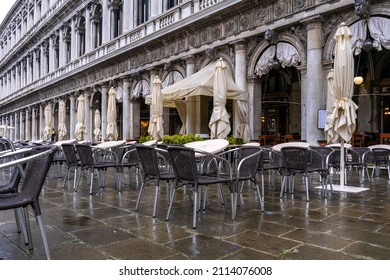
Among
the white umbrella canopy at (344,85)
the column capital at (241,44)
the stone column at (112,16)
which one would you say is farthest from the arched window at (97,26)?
the white umbrella canopy at (344,85)

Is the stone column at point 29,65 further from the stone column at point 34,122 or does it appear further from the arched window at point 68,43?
the arched window at point 68,43

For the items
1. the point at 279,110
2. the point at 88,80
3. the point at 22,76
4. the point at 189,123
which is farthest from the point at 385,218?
the point at 22,76

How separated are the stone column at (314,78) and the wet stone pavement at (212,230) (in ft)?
15.8

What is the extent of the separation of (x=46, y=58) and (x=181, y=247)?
106 feet

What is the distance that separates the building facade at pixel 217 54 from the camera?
997 centimetres

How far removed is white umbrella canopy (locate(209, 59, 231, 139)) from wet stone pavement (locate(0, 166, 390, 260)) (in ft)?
12.4

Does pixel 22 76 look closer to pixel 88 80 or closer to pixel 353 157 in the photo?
pixel 88 80

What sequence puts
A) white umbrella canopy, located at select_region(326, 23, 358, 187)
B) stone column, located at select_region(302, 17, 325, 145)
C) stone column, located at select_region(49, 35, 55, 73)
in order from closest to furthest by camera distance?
white umbrella canopy, located at select_region(326, 23, 358, 187)
stone column, located at select_region(302, 17, 325, 145)
stone column, located at select_region(49, 35, 55, 73)

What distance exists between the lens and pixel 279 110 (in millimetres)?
17672

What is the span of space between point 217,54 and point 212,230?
35.0ft

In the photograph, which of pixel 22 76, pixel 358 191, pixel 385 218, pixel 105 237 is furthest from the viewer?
pixel 22 76

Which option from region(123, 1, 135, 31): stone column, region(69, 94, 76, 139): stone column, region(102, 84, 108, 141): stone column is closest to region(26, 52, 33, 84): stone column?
region(69, 94, 76, 139): stone column

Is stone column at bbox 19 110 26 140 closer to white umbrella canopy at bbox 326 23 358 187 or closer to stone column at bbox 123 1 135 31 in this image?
stone column at bbox 123 1 135 31

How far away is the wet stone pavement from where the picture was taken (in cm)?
278
